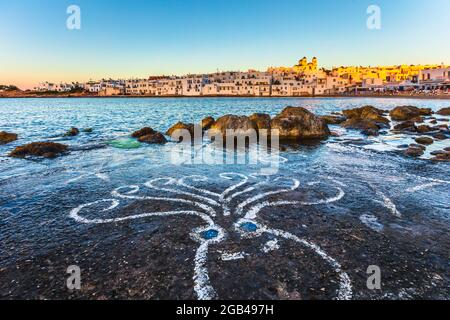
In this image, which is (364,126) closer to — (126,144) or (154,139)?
(154,139)

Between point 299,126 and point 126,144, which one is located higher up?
point 299,126

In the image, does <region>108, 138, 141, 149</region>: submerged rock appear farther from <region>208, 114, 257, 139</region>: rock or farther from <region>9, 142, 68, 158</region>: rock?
<region>208, 114, 257, 139</region>: rock

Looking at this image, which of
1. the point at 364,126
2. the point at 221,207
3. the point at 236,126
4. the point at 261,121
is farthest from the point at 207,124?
the point at 221,207

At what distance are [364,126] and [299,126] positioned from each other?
1114cm

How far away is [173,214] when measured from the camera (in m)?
9.43

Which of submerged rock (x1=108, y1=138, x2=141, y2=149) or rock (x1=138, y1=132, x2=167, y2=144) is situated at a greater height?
rock (x1=138, y1=132, x2=167, y2=144)

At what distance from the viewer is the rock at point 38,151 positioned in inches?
762

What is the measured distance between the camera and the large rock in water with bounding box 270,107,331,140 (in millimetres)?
27188

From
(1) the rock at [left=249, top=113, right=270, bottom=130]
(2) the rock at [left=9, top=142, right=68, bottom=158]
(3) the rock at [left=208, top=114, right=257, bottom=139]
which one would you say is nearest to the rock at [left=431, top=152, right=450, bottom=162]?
(1) the rock at [left=249, top=113, right=270, bottom=130]

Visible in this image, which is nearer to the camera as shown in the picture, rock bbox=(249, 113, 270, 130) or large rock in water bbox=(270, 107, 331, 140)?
large rock in water bbox=(270, 107, 331, 140)

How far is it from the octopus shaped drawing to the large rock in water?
14129mm

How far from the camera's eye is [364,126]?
33750mm
